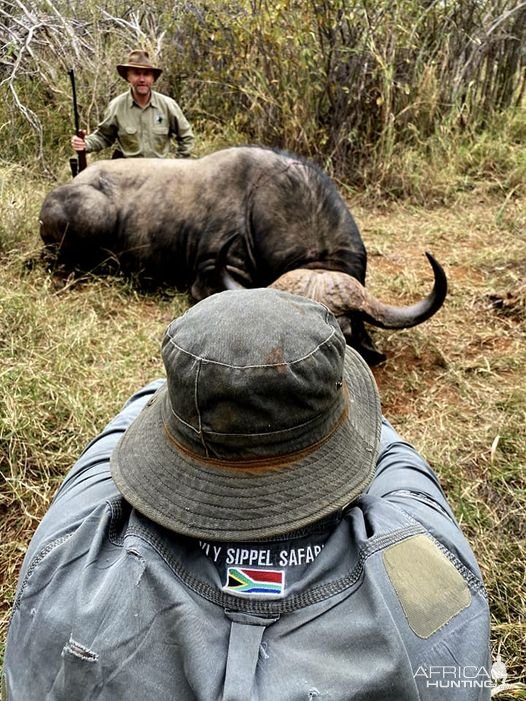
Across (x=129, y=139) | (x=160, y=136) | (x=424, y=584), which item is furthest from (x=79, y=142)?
(x=424, y=584)

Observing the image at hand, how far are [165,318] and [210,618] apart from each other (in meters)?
3.81

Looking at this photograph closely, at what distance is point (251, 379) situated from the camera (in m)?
1.03

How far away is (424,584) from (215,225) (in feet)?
13.4

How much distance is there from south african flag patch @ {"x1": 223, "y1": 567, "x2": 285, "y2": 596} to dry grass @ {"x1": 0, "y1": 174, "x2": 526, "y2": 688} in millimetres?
1386

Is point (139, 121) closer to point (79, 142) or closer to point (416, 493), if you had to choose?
point (79, 142)

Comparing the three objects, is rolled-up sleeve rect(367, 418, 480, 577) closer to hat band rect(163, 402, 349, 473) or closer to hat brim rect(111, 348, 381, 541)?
hat brim rect(111, 348, 381, 541)

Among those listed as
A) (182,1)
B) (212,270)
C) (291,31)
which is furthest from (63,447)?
(182,1)

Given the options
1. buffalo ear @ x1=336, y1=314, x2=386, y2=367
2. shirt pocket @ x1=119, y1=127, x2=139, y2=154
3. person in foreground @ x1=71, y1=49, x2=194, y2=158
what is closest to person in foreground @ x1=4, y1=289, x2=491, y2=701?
buffalo ear @ x1=336, y1=314, x2=386, y2=367

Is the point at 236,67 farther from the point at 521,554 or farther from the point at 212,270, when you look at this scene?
the point at 521,554

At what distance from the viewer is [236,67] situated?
743 cm

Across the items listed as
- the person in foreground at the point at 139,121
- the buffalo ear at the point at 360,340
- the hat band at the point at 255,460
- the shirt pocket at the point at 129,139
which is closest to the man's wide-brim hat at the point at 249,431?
the hat band at the point at 255,460

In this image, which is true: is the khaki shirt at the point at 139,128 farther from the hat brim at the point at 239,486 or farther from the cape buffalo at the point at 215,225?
the hat brim at the point at 239,486

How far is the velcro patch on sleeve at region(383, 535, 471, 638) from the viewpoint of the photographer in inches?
39.8

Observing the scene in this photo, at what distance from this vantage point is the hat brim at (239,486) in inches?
41.2
